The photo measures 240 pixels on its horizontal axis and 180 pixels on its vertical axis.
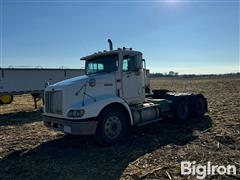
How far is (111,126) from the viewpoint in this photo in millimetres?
8789

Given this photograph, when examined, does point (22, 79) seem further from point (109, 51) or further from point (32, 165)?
point (32, 165)

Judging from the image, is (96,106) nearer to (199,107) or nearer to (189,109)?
(189,109)

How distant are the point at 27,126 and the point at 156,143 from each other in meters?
6.34

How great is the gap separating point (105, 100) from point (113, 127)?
95 centimetres

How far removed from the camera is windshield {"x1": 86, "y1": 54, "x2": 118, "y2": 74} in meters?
9.64

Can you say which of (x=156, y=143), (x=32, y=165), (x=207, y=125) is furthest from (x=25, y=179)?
(x=207, y=125)

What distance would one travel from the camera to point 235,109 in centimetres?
1428

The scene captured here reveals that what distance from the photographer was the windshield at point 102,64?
31.6 feet

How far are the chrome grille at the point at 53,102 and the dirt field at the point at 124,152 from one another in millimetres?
1145

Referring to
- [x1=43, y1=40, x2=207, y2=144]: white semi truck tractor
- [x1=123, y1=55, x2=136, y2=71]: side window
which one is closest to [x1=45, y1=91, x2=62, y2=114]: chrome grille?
[x1=43, y1=40, x2=207, y2=144]: white semi truck tractor

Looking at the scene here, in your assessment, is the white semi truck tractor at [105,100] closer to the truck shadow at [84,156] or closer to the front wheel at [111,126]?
the front wheel at [111,126]

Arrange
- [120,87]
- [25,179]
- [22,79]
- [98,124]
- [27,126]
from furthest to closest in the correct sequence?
[22,79] → [27,126] → [120,87] → [98,124] → [25,179]

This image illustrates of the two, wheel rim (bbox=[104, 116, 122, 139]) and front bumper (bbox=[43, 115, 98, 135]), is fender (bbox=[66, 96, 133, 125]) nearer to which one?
front bumper (bbox=[43, 115, 98, 135])

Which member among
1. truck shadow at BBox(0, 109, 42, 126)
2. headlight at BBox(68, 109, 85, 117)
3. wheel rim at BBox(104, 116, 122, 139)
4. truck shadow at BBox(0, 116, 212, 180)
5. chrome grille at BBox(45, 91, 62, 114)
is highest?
chrome grille at BBox(45, 91, 62, 114)
